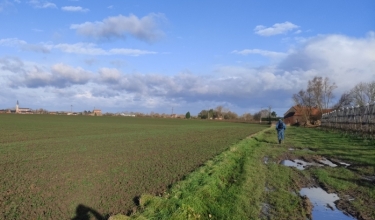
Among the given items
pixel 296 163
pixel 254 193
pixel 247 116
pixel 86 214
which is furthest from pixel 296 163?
pixel 247 116

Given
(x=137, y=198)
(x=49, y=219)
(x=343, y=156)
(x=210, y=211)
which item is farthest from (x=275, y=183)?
(x=343, y=156)

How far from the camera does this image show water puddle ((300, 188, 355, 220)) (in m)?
6.91

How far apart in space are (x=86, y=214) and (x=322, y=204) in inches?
218

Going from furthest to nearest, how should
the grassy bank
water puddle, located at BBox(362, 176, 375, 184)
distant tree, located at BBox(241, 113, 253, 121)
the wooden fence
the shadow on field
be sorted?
distant tree, located at BBox(241, 113, 253, 121) → the wooden fence → water puddle, located at BBox(362, 176, 375, 184) → the grassy bank → the shadow on field

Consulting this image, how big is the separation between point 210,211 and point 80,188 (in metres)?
3.65

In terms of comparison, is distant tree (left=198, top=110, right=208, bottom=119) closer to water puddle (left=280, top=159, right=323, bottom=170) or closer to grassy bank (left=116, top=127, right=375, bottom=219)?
water puddle (left=280, top=159, right=323, bottom=170)

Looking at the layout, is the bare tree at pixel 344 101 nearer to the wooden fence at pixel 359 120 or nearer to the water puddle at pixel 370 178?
the wooden fence at pixel 359 120

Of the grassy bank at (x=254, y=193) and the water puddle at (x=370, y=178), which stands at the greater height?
the water puddle at (x=370, y=178)

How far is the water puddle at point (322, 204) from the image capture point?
6.91 metres

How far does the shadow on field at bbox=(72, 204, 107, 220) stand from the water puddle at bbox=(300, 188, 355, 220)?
4.55 metres

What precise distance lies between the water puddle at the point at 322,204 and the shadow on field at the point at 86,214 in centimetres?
455

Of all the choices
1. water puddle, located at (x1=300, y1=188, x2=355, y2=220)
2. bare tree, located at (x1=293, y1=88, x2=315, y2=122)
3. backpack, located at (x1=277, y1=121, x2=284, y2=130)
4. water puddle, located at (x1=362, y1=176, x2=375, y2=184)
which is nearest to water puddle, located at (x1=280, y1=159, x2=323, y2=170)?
water puddle, located at (x1=362, y1=176, x2=375, y2=184)

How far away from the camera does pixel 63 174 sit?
1020 centimetres

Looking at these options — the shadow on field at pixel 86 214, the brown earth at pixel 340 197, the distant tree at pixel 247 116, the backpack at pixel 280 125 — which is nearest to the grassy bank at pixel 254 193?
the brown earth at pixel 340 197
